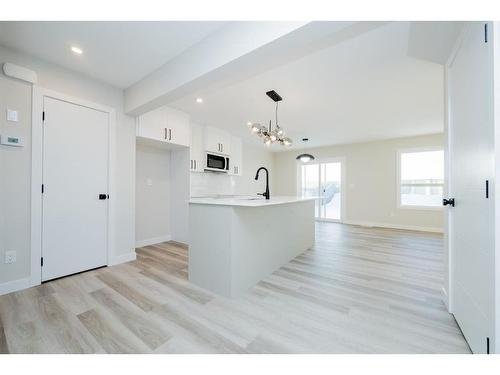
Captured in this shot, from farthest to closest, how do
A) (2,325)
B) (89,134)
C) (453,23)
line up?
1. (89,134)
2. (2,325)
3. (453,23)

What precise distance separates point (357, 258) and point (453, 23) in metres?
2.75

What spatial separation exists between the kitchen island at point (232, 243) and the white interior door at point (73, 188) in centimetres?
138

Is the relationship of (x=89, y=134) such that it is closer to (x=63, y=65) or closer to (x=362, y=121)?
(x=63, y=65)

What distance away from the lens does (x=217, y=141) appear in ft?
15.4

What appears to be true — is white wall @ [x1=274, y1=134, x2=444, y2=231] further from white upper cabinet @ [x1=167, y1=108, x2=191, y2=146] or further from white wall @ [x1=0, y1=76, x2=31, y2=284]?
white wall @ [x1=0, y1=76, x2=31, y2=284]

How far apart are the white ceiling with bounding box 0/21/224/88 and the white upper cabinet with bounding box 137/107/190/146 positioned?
2.82 feet

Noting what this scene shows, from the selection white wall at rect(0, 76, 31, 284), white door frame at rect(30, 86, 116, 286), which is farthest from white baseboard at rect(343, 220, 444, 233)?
white wall at rect(0, 76, 31, 284)

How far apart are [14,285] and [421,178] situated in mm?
7741

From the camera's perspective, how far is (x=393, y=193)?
5.73 m

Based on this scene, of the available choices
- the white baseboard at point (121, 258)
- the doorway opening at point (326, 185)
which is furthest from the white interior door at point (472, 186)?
the doorway opening at point (326, 185)

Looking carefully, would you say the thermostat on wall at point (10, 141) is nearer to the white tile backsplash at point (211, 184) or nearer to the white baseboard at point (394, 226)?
the white tile backsplash at point (211, 184)

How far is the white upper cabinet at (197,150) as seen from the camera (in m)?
4.12

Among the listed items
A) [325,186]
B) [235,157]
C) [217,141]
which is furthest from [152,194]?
[325,186]
